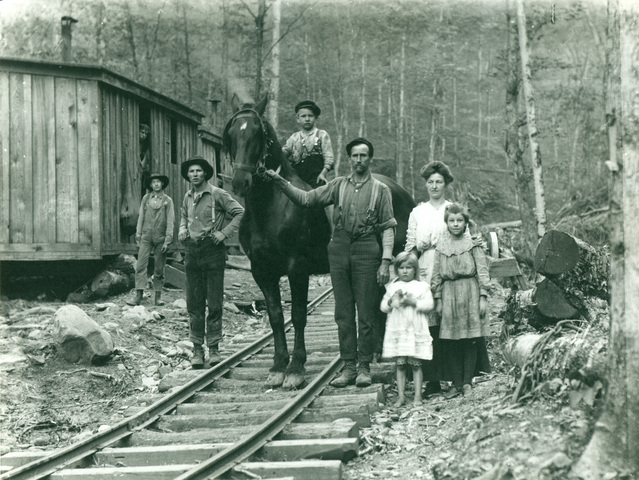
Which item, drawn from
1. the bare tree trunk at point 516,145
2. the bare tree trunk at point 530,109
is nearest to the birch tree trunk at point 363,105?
the bare tree trunk at point 516,145

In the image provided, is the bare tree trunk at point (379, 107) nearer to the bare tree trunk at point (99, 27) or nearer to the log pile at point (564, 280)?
the bare tree trunk at point (99, 27)

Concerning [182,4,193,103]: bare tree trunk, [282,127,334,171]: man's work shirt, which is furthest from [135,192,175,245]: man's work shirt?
[182,4,193,103]: bare tree trunk

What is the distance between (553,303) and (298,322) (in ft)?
8.68

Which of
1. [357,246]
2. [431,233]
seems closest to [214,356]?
[357,246]

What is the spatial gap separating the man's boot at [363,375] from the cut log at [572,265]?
1938 millimetres

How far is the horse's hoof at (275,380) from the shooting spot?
24.7 feet

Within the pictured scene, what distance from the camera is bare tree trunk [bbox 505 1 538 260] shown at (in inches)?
717

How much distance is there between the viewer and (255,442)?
565 centimetres

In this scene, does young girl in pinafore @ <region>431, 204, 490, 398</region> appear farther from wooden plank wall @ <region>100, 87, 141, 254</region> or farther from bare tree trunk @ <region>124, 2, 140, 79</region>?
bare tree trunk @ <region>124, 2, 140, 79</region>

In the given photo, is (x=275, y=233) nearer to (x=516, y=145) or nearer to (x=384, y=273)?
(x=384, y=273)

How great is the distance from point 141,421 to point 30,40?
103 ft

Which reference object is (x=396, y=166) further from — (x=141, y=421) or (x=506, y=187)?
(x=141, y=421)

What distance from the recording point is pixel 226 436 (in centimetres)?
602

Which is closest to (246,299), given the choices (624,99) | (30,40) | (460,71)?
(624,99)
